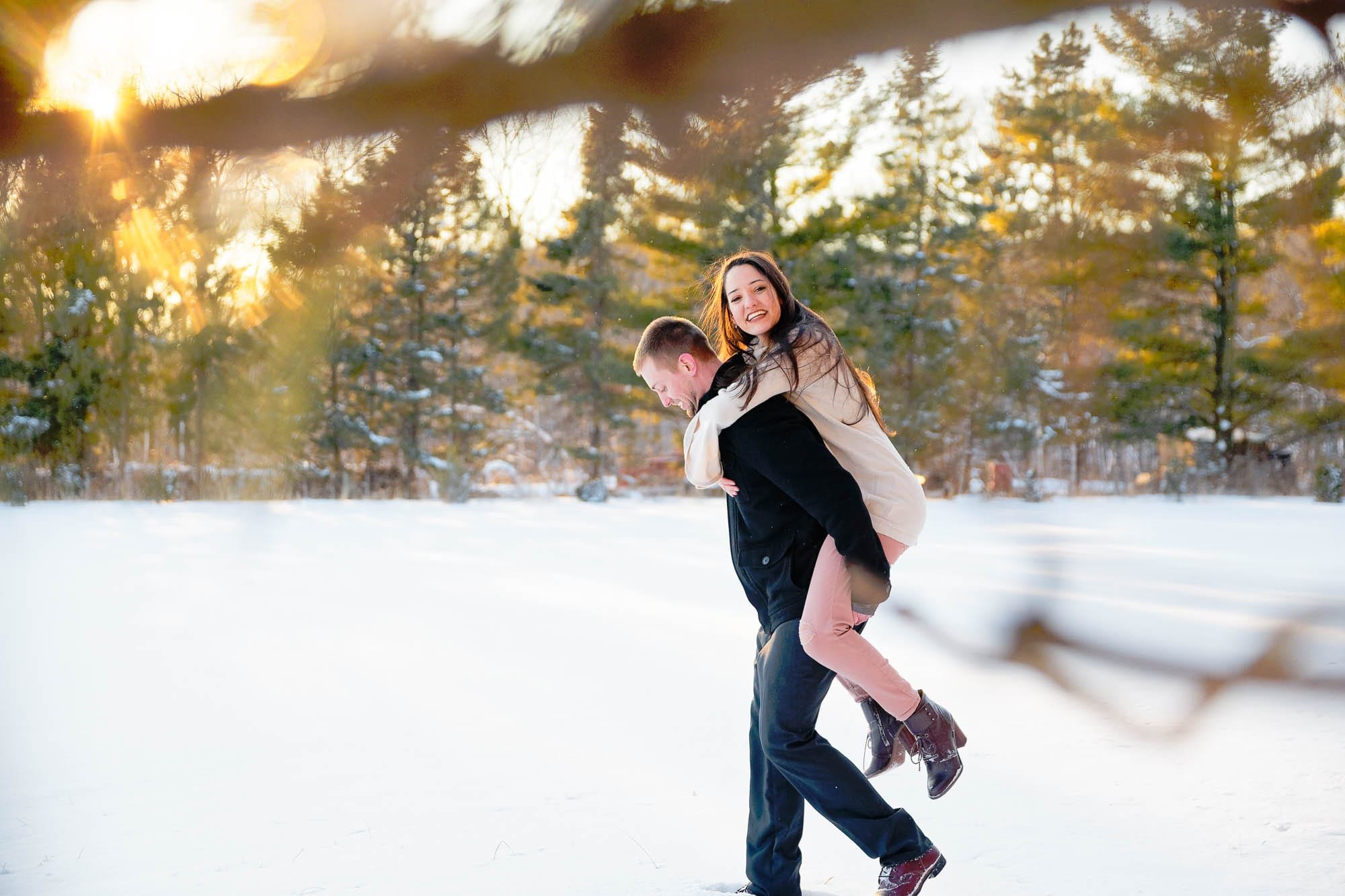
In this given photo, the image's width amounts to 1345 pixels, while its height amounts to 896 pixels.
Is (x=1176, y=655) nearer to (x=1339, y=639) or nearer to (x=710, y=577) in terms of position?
(x=1339, y=639)

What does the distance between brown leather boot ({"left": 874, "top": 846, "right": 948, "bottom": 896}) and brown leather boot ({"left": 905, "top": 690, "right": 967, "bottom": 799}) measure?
134 mm

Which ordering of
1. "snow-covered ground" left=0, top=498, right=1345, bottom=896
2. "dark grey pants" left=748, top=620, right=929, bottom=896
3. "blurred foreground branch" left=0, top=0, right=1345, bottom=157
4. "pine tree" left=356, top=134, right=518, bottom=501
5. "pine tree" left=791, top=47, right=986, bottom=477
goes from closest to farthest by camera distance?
"blurred foreground branch" left=0, top=0, right=1345, bottom=157 → "pine tree" left=791, top=47, right=986, bottom=477 → "dark grey pants" left=748, top=620, right=929, bottom=896 → "snow-covered ground" left=0, top=498, right=1345, bottom=896 → "pine tree" left=356, top=134, right=518, bottom=501

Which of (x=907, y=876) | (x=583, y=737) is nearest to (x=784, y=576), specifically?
(x=907, y=876)

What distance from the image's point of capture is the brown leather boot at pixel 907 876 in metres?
1.78

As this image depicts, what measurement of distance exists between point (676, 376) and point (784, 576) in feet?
1.22

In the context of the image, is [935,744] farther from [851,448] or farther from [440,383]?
[440,383]

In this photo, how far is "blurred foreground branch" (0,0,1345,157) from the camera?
0.66m

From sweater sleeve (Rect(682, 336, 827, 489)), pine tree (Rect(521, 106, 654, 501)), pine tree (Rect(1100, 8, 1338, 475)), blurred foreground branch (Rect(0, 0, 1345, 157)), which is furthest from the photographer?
pine tree (Rect(521, 106, 654, 501))

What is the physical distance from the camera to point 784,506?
1684mm

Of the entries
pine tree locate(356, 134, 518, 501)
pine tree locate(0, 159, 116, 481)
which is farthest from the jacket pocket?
pine tree locate(356, 134, 518, 501)

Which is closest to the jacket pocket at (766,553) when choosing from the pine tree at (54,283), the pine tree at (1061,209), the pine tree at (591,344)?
the pine tree at (1061,209)

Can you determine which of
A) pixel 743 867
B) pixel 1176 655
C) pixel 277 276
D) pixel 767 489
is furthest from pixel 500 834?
pixel 277 276

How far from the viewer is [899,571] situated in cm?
690

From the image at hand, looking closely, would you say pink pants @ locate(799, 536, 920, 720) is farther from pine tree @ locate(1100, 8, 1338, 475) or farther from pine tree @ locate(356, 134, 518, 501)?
pine tree @ locate(356, 134, 518, 501)
